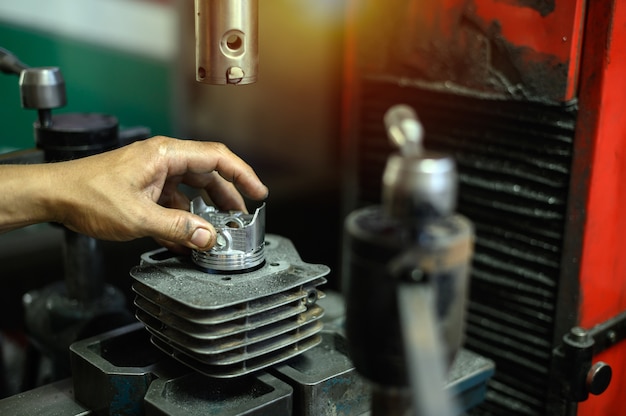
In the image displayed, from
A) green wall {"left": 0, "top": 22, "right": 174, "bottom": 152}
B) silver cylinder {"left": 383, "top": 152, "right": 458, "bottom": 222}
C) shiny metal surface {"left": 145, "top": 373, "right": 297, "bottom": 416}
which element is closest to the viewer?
silver cylinder {"left": 383, "top": 152, "right": 458, "bottom": 222}

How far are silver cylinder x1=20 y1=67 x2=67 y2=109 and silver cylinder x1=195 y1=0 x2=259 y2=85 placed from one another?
32 centimetres

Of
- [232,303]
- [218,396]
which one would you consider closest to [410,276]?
[232,303]

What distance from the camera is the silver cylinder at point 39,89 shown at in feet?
3.52

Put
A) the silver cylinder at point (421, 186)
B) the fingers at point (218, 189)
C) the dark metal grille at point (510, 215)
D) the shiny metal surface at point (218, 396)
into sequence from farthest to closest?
1. the dark metal grille at point (510, 215)
2. the fingers at point (218, 189)
3. the shiny metal surface at point (218, 396)
4. the silver cylinder at point (421, 186)

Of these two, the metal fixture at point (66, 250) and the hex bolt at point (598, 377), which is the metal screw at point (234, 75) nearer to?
the metal fixture at point (66, 250)

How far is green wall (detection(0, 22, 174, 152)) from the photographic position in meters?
2.06

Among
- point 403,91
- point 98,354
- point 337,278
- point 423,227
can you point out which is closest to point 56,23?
point 337,278

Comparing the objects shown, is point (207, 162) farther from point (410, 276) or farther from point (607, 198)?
point (607, 198)

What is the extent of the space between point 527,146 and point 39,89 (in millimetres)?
806

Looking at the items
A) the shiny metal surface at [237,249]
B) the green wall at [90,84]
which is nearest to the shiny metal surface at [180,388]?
the shiny metal surface at [237,249]

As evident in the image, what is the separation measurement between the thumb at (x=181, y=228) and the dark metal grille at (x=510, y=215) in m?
0.61

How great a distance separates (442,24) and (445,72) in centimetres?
9

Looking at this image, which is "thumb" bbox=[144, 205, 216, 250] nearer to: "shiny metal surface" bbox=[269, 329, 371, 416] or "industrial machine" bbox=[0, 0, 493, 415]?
"industrial machine" bbox=[0, 0, 493, 415]

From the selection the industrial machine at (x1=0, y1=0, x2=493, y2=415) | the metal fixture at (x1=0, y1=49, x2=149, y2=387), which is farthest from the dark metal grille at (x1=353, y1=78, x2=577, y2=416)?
the metal fixture at (x1=0, y1=49, x2=149, y2=387)
